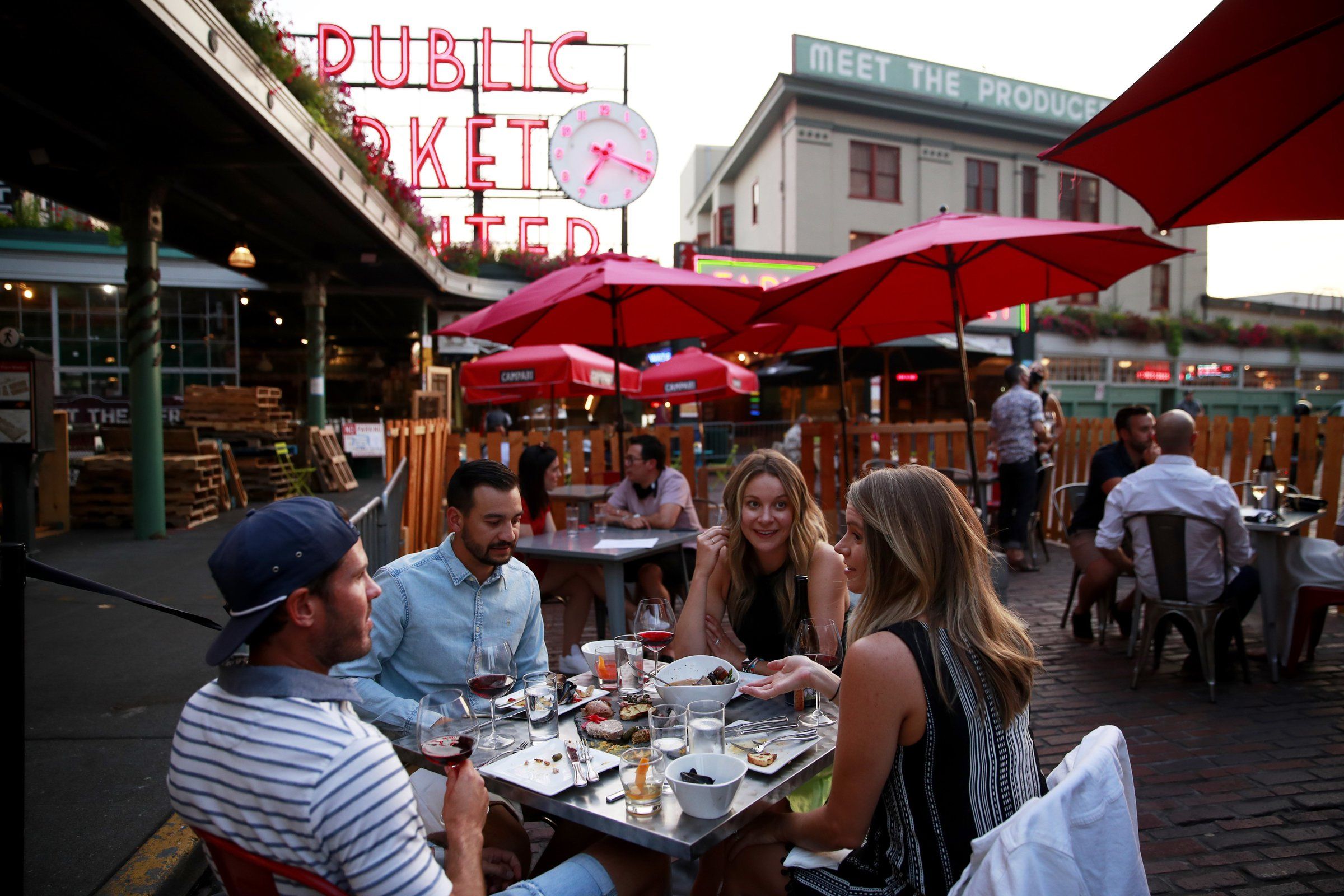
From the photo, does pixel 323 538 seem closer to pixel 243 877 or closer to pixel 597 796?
pixel 243 877

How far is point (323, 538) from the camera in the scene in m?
1.53

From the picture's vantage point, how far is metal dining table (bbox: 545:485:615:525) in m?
7.09

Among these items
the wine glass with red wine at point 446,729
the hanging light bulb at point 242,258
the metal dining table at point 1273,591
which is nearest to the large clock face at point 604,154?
the hanging light bulb at point 242,258

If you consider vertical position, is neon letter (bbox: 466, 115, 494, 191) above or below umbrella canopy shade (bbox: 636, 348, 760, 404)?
above

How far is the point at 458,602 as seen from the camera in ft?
9.19

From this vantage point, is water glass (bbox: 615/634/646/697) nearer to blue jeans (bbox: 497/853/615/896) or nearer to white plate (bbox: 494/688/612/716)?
white plate (bbox: 494/688/612/716)

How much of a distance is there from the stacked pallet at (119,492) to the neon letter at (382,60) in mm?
12689

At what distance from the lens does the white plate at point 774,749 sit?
1957 mm

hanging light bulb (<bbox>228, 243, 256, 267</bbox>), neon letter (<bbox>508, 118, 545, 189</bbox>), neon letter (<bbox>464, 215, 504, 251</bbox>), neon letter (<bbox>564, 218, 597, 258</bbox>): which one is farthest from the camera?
neon letter (<bbox>564, 218, 597, 258</bbox>)

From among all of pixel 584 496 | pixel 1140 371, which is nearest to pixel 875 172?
pixel 1140 371

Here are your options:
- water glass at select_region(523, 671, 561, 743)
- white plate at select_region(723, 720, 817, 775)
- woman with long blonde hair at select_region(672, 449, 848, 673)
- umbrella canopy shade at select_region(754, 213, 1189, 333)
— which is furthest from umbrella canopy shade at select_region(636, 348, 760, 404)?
white plate at select_region(723, 720, 817, 775)

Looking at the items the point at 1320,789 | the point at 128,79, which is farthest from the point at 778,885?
the point at 128,79

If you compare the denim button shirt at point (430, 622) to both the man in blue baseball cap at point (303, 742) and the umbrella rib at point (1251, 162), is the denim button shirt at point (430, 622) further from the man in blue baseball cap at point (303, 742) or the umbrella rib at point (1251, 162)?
the umbrella rib at point (1251, 162)

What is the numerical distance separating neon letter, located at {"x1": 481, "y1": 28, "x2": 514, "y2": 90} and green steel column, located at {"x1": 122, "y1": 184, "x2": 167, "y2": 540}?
42.8ft
